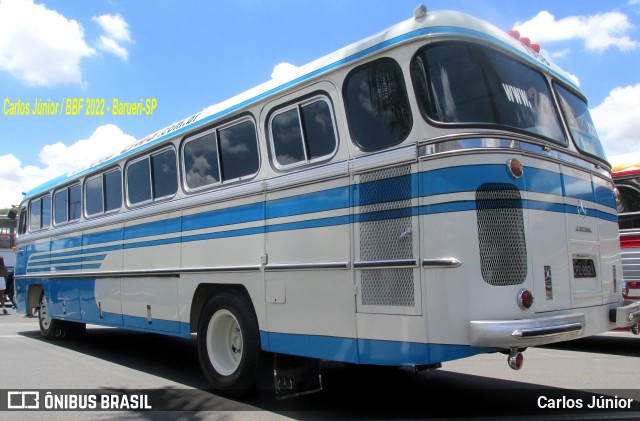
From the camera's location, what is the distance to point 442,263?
393 cm

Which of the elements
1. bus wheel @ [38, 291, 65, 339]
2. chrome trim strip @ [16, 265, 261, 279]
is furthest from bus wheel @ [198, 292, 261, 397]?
bus wheel @ [38, 291, 65, 339]

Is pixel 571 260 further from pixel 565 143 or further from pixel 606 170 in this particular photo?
pixel 606 170

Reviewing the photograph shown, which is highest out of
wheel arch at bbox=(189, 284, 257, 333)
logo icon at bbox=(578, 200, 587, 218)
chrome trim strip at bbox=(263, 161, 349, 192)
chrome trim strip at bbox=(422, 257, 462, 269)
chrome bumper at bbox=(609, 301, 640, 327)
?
chrome trim strip at bbox=(263, 161, 349, 192)

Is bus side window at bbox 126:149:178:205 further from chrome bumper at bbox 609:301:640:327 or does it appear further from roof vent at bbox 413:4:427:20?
chrome bumper at bbox 609:301:640:327

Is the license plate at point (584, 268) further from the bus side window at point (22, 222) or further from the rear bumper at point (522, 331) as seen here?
the bus side window at point (22, 222)

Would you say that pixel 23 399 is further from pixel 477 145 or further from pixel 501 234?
pixel 477 145

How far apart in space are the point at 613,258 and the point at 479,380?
2255 mm

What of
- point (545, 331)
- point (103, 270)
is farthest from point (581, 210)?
point (103, 270)

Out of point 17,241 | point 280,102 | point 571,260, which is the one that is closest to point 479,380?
point 571,260

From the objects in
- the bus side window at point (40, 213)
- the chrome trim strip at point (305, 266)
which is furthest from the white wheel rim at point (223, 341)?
the bus side window at point (40, 213)

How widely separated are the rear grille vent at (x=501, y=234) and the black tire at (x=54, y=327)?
29.2 ft

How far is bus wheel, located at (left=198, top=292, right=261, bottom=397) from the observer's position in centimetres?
541

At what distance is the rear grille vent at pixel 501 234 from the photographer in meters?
3.97

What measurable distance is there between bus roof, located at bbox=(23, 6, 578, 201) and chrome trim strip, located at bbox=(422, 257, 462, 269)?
5.72 feet
